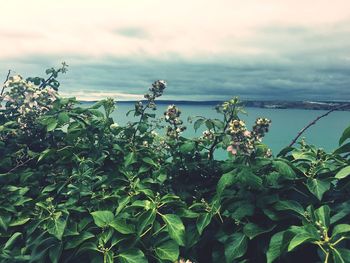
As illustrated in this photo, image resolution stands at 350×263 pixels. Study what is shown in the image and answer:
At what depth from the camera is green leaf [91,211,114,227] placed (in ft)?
11.9

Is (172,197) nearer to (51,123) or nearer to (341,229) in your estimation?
(341,229)

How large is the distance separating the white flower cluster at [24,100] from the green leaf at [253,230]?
134 inches

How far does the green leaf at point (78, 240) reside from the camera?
3.70m

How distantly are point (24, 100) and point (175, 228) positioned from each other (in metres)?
3.25

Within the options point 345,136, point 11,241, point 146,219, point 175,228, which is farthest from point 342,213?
point 11,241

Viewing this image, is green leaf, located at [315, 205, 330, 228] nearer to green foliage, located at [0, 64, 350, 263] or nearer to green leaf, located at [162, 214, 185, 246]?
green foliage, located at [0, 64, 350, 263]

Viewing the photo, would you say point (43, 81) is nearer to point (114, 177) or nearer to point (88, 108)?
point (88, 108)

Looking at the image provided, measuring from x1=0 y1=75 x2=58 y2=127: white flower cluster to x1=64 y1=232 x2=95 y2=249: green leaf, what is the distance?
2.34 meters

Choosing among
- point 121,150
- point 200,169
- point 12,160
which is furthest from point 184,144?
point 12,160

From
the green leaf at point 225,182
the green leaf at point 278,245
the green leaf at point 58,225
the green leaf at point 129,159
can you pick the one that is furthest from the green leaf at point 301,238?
the green leaf at point 129,159

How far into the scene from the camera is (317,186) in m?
3.51

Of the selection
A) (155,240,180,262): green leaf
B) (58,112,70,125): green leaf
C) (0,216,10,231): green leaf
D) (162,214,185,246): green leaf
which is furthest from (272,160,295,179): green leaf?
(0,216,10,231): green leaf

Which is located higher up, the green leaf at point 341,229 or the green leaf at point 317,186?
the green leaf at point 317,186

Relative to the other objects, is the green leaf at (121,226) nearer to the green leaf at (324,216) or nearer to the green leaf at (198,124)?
the green leaf at (198,124)
